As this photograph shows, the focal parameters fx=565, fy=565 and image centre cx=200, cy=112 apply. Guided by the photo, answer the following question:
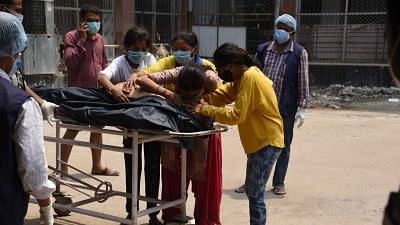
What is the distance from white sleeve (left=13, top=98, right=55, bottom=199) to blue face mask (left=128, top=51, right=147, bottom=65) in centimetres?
213

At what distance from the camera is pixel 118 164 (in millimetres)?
6656

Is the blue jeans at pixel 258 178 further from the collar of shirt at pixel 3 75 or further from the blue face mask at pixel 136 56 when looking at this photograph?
the collar of shirt at pixel 3 75

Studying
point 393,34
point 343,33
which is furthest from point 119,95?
point 343,33

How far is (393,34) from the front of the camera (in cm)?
130

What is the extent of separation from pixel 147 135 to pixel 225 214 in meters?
1.47

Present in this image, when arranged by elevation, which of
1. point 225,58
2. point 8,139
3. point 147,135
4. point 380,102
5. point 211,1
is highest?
point 211,1

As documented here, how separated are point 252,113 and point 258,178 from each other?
0.45 meters

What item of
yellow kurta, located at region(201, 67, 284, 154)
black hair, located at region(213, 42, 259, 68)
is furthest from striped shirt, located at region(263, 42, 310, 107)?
black hair, located at region(213, 42, 259, 68)

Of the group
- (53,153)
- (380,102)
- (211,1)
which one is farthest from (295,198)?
(211,1)

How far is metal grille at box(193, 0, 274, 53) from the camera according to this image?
682 inches

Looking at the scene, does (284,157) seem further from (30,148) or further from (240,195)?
(30,148)

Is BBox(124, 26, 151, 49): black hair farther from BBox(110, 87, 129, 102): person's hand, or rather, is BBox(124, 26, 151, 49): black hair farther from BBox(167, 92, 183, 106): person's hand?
BBox(167, 92, 183, 106): person's hand

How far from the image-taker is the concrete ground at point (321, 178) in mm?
4895

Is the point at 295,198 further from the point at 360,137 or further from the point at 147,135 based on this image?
the point at 360,137
